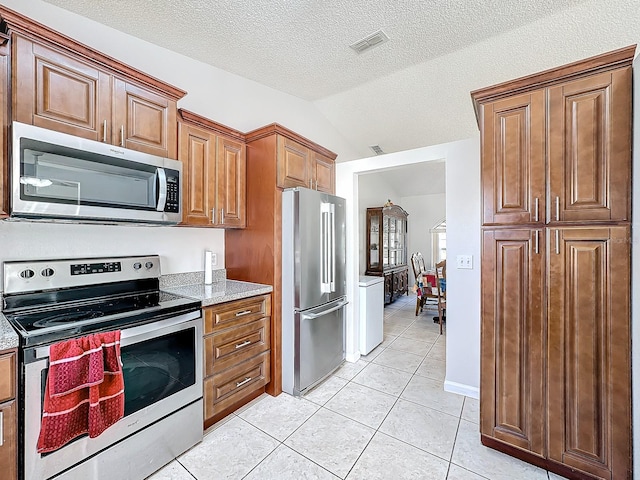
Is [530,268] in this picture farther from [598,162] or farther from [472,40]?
[472,40]

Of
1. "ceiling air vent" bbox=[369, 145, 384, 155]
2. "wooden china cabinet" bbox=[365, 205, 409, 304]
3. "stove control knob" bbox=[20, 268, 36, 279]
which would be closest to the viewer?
"stove control knob" bbox=[20, 268, 36, 279]

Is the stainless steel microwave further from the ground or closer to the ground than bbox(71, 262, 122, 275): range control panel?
further from the ground

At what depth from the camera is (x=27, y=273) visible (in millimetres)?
1636

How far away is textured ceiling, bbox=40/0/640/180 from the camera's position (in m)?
2.07

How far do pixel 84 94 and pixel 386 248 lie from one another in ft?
17.0

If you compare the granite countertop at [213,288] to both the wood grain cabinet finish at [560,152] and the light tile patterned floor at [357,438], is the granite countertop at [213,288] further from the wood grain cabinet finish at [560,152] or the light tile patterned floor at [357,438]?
the wood grain cabinet finish at [560,152]

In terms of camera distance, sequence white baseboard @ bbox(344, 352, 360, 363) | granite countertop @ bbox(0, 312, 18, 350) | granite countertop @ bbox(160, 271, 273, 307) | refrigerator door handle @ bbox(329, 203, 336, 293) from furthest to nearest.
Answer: white baseboard @ bbox(344, 352, 360, 363) → refrigerator door handle @ bbox(329, 203, 336, 293) → granite countertop @ bbox(160, 271, 273, 307) → granite countertop @ bbox(0, 312, 18, 350)

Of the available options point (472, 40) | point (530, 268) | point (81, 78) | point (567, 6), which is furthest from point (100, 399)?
point (567, 6)

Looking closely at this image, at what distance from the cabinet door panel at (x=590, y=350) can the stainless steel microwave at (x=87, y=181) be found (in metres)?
2.46

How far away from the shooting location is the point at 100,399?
1.35 m

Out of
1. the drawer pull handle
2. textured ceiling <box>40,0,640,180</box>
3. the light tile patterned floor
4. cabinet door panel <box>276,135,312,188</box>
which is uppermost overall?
textured ceiling <box>40,0,640,180</box>

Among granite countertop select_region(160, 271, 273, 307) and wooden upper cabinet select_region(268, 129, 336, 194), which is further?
wooden upper cabinet select_region(268, 129, 336, 194)

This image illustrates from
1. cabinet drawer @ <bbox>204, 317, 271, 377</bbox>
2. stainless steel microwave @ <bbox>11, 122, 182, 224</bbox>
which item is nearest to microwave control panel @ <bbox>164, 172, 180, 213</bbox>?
stainless steel microwave @ <bbox>11, 122, 182, 224</bbox>

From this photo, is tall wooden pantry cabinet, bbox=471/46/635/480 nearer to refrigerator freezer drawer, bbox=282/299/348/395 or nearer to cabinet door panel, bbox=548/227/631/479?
cabinet door panel, bbox=548/227/631/479
